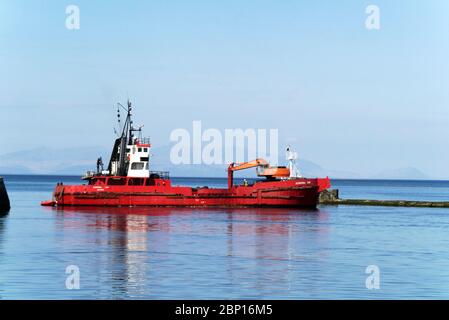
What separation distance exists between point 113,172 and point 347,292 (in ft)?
197

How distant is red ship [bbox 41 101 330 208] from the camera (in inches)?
3290

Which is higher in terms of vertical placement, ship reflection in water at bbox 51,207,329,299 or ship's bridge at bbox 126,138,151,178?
ship's bridge at bbox 126,138,151,178

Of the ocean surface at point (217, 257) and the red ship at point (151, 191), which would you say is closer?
the ocean surface at point (217, 257)

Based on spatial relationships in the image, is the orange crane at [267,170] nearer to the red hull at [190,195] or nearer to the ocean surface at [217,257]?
the red hull at [190,195]

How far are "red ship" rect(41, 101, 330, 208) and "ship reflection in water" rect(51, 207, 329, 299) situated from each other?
4.65m

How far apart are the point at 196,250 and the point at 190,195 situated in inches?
1616

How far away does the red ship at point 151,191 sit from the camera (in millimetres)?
83562

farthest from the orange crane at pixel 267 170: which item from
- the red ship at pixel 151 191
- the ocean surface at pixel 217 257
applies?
the ocean surface at pixel 217 257

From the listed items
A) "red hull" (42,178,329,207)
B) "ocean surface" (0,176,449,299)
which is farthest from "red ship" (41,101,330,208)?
"ocean surface" (0,176,449,299)

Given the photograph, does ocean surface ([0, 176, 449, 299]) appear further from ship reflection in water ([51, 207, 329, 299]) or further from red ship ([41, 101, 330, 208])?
red ship ([41, 101, 330, 208])

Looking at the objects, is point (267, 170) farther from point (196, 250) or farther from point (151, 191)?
point (196, 250)

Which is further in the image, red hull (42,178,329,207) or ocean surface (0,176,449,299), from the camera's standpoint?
red hull (42,178,329,207)

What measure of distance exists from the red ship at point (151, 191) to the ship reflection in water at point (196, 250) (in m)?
4.65
